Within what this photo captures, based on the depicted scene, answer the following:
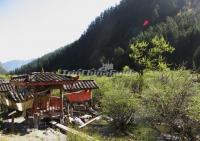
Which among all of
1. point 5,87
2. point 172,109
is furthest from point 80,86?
point 172,109

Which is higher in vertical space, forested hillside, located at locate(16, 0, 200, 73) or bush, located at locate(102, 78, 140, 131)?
forested hillside, located at locate(16, 0, 200, 73)

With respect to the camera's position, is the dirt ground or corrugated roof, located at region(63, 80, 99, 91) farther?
corrugated roof, located at region(63, 80, 99, 91)

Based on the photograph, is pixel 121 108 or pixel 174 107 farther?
pixel 121 108

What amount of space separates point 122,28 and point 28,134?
14631 centimetres

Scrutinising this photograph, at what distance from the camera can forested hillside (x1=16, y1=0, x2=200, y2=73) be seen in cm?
13062

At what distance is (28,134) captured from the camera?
21.1m

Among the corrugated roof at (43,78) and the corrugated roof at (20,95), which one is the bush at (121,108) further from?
the corrugated roof at (20,95)

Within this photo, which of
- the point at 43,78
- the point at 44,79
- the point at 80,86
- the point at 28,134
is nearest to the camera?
the point at 28,134

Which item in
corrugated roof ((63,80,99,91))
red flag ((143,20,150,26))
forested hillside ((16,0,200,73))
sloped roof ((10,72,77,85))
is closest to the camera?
sloped roof ((10,72,77,85))

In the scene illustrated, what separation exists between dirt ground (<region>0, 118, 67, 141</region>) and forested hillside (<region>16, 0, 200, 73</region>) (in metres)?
96.7

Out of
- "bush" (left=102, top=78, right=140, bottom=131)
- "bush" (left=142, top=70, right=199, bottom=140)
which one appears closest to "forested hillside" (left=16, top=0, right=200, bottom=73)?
"bush" (left=102, top=78, right=140, bottom=131)

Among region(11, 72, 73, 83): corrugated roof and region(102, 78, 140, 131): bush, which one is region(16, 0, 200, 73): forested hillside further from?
region(102, 78, 140, 131): bush

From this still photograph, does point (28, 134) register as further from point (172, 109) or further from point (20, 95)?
point (172, 109)

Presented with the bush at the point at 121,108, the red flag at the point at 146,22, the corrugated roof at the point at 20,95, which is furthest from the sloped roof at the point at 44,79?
the red flag at the point at 146,22
